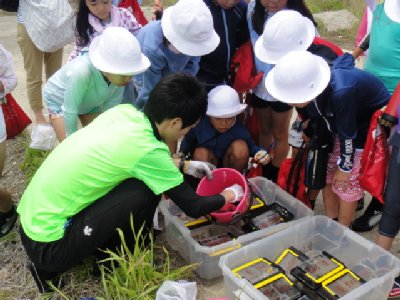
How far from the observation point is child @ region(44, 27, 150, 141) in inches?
98.0

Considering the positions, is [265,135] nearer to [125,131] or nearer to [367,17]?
[367,17]

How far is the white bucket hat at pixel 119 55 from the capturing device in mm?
2473

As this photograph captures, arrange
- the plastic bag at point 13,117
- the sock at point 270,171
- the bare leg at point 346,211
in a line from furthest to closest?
the plastic bag at point 13,117 < the sock at point 270,171 < the bare leg at point 346,211

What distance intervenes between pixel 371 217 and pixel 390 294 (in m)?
0.68

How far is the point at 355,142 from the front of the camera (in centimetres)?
249

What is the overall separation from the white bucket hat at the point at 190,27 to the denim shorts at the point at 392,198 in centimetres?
117

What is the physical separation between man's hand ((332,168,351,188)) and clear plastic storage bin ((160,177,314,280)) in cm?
25

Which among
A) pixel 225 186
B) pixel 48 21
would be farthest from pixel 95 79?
pixel 225 186

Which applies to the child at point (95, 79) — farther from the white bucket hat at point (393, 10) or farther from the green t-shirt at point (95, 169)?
the white bucket hat at point (393, 10)

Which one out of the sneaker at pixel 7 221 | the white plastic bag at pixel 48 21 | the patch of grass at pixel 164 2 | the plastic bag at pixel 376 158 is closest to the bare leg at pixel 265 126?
the plastic bag at pixel 376 158

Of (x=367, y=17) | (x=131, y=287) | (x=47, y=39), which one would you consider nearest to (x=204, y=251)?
(x=131, y=287)

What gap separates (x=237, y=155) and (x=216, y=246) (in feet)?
2.62

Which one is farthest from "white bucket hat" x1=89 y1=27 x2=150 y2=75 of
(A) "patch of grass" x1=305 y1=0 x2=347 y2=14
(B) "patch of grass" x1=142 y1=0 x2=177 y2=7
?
(B) "patch of grass" x1=142 y1=0 x2=177 y2=7

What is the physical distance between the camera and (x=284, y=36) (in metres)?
2.47
